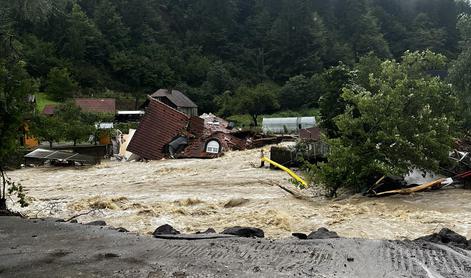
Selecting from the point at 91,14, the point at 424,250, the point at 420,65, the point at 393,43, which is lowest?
the point at 424,250

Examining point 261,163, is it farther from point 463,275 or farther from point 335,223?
point 463,275

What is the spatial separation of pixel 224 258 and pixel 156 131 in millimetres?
26095

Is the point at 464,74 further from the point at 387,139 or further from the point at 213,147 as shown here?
the point at 213,147

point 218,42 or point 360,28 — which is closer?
point 360,28

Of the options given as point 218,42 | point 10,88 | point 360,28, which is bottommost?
point 10,88

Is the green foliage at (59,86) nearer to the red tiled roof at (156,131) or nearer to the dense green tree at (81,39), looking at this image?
the dense green tree at (81,39)

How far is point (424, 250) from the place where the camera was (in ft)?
21.0

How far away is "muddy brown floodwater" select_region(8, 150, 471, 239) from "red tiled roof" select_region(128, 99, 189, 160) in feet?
27.0

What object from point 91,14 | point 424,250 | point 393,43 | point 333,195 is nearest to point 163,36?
point 91,14

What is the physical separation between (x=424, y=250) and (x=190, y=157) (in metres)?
24.0

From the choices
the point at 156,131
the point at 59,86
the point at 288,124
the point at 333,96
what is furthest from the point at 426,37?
the point at 333,96

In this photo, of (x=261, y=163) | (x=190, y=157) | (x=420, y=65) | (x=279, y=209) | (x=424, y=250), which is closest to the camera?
(x=424, y=250)

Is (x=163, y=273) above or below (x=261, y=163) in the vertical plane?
above

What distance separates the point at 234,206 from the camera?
13.8m
